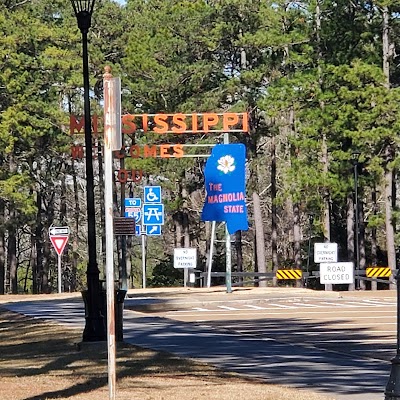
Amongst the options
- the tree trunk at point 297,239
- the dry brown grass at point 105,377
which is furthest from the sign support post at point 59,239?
the tree trunk at point 297,239

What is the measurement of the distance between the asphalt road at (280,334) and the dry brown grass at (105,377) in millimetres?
709

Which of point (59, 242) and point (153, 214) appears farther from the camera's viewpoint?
point (153, 214)

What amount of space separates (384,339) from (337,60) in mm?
34456

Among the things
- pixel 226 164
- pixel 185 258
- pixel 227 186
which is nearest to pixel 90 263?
pixel 227 186

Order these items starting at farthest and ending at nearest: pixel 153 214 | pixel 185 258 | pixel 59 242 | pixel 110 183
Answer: pixel 185 258
pixel 153 214
pixel 59 242
pixel 110 183

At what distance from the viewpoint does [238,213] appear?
141 ft

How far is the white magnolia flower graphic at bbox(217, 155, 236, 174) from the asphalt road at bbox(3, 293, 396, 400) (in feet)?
18.6

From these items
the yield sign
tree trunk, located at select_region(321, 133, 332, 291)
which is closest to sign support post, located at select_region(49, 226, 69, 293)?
the yield sign

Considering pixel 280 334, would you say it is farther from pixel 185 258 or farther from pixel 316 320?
pixel 185 258

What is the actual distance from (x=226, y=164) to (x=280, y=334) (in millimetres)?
19132

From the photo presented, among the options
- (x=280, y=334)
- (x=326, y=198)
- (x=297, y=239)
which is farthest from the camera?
(x=297, y=239)

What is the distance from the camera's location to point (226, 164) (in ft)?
142

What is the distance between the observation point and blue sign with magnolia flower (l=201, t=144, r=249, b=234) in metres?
43.0

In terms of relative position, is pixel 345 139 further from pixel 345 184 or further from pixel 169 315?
pixel 169 315
